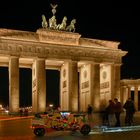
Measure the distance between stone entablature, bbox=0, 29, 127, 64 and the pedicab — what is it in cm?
3055

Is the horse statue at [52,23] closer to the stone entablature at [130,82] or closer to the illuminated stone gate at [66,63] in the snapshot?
the illuminated stone gate at [66,63]

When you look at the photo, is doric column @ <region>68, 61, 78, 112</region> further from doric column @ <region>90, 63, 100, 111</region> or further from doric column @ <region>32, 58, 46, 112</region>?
doric column @ <region>32, 58, 46, 112</region>

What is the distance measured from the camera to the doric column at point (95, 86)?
52.9 metres

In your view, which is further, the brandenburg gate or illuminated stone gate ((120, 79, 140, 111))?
illuminated stone gate ((120, 79, 140, 111))

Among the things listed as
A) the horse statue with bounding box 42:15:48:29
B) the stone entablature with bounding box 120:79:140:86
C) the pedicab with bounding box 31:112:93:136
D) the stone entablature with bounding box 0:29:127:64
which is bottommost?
the pedicab with bounding box 31:112:93:136

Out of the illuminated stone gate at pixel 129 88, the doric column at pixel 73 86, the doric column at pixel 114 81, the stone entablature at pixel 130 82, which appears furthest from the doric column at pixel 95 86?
the stone entablature at pixel 130 82

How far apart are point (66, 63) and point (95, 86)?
5797mm

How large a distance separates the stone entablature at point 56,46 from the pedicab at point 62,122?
1203 inches

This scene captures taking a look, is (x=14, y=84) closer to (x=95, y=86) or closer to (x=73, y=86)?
(x=73, y=86)

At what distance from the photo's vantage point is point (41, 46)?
4931 centimetres

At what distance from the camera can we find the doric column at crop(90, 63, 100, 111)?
5291 centimetres

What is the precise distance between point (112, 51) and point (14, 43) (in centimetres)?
1635

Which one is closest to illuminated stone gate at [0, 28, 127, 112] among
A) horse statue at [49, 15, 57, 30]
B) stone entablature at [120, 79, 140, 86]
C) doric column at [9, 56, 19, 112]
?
doric column at [9, 56, 19, 112]

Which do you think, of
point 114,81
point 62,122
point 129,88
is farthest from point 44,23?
point 62,122
